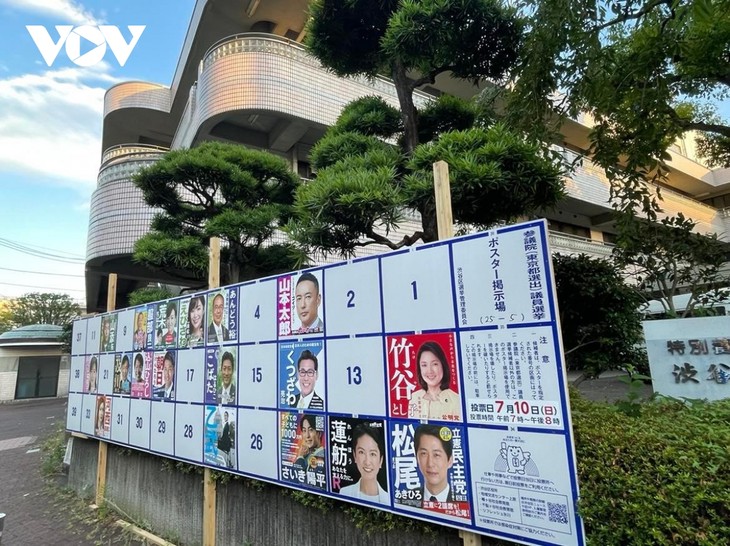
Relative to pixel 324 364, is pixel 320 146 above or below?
above

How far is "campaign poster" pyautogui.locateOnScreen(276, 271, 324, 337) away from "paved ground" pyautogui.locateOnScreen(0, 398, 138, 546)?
3036 mm

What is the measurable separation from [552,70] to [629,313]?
261 cm

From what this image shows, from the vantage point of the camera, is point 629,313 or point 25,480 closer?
point 629,313

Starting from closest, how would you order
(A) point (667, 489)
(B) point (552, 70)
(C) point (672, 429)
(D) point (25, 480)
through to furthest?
(A) point (667, 489)
(C) point (672, 429)
(B) point (552, 70)
(D) point (25, 480)

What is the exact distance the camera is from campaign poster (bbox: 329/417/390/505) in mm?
2465

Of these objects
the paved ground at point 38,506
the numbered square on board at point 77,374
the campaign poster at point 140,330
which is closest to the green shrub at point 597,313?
the paved ground at point 38,506

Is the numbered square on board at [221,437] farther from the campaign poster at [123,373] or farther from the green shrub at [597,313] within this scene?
the green shrub at [597,313]

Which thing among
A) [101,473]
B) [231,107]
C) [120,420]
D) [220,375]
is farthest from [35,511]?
[231,107]

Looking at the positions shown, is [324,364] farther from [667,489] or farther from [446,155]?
[667,489]

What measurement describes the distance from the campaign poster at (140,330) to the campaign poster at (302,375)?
2.44 metres

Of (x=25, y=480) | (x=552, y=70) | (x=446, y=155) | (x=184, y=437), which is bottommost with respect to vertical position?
(x=25, y=480)

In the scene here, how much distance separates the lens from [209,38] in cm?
1233

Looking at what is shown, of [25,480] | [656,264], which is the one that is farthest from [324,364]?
[25,480]

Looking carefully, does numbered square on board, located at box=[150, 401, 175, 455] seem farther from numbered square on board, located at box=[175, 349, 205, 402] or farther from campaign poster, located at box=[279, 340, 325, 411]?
campaign poster, located at box=[279, 340, 325, 411]
